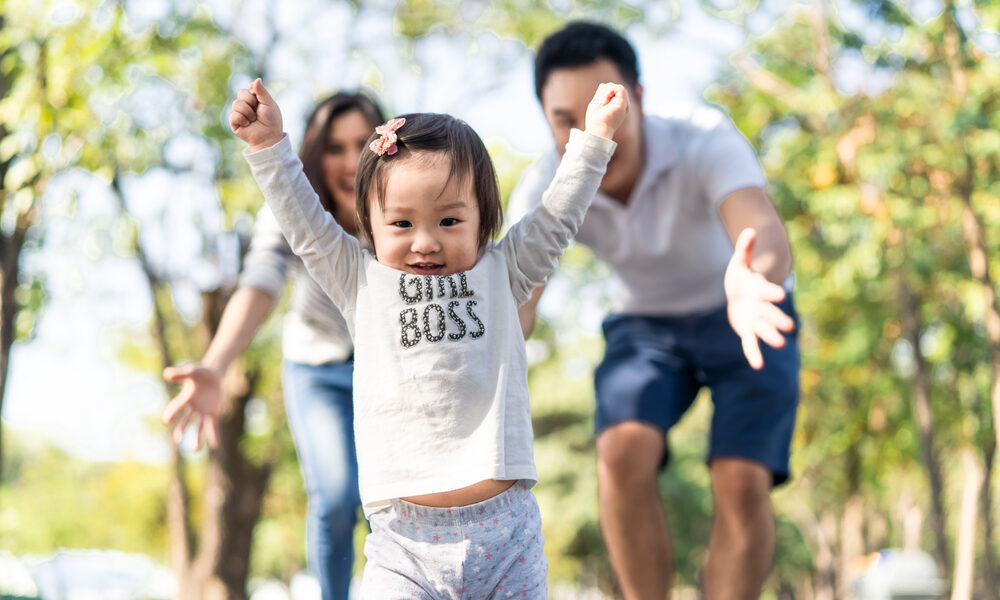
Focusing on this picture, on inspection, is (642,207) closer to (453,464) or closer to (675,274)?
(675,274)

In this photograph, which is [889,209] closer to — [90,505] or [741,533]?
[741,533]

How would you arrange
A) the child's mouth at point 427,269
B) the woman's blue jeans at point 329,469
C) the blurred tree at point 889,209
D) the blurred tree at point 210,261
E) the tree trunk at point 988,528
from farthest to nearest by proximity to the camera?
the tree trunk at point 988,528 < the blurred tree at point 210,261 < the blurred tree at point 889,209 < the woman's blue jeans at point 329,469 < the child's mouth at point 427,269

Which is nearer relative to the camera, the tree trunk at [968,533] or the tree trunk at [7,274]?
the tree trunk at [7,274]

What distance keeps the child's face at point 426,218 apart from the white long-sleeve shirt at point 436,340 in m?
0.04

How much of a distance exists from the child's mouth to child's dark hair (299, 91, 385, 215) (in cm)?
127

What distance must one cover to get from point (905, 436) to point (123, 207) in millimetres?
10420

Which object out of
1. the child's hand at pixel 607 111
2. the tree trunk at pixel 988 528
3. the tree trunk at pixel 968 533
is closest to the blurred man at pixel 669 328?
the child's hand at pixel 607 111

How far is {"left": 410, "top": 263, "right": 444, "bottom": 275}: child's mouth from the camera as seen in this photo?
229cm

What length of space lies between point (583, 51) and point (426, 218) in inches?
49.0

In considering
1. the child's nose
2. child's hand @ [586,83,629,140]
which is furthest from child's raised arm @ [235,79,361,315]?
child's hand @ [586,83,629,140]

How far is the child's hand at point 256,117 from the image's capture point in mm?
2168

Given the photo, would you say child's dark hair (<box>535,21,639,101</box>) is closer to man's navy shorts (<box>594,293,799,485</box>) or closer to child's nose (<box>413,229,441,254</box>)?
man's navy shorts (<box>594,293,799,485</box>)

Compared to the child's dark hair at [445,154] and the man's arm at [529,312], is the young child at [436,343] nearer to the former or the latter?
the child's dark hair at [445,154]

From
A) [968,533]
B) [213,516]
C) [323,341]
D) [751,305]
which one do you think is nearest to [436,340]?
[751,305]
